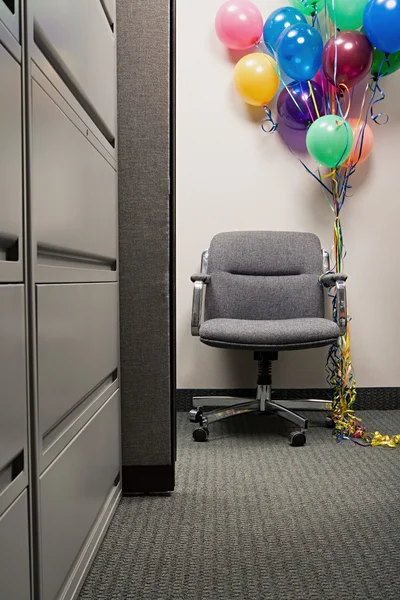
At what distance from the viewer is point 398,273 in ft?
8.57

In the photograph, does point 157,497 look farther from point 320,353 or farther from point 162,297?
point 320,353

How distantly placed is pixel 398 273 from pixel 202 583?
6.31ft

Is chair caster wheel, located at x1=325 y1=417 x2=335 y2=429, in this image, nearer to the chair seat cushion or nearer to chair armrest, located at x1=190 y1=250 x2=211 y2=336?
the chair seat cushion

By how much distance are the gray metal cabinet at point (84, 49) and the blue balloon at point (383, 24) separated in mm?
1232

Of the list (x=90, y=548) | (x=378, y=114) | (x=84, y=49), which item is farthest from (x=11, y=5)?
(x=378, y=114)

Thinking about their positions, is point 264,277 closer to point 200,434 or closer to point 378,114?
point 200,434

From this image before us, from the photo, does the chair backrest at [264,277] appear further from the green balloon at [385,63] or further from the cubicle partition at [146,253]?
the cubicle partition at [146,253]

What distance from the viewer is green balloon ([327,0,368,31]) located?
2230 mm

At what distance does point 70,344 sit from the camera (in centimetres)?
96

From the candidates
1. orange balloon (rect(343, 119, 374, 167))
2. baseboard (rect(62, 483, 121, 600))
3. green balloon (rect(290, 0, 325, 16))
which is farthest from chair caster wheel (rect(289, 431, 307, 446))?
green balloon (rect(290, 0, 325, 16))

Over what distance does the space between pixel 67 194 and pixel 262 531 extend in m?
0.88

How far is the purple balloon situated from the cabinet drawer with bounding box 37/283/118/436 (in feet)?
4.69

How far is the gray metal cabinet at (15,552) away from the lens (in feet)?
2.14

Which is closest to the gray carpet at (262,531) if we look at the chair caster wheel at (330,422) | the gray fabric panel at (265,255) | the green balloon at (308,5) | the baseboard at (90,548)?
the baseboard at (90,548)
